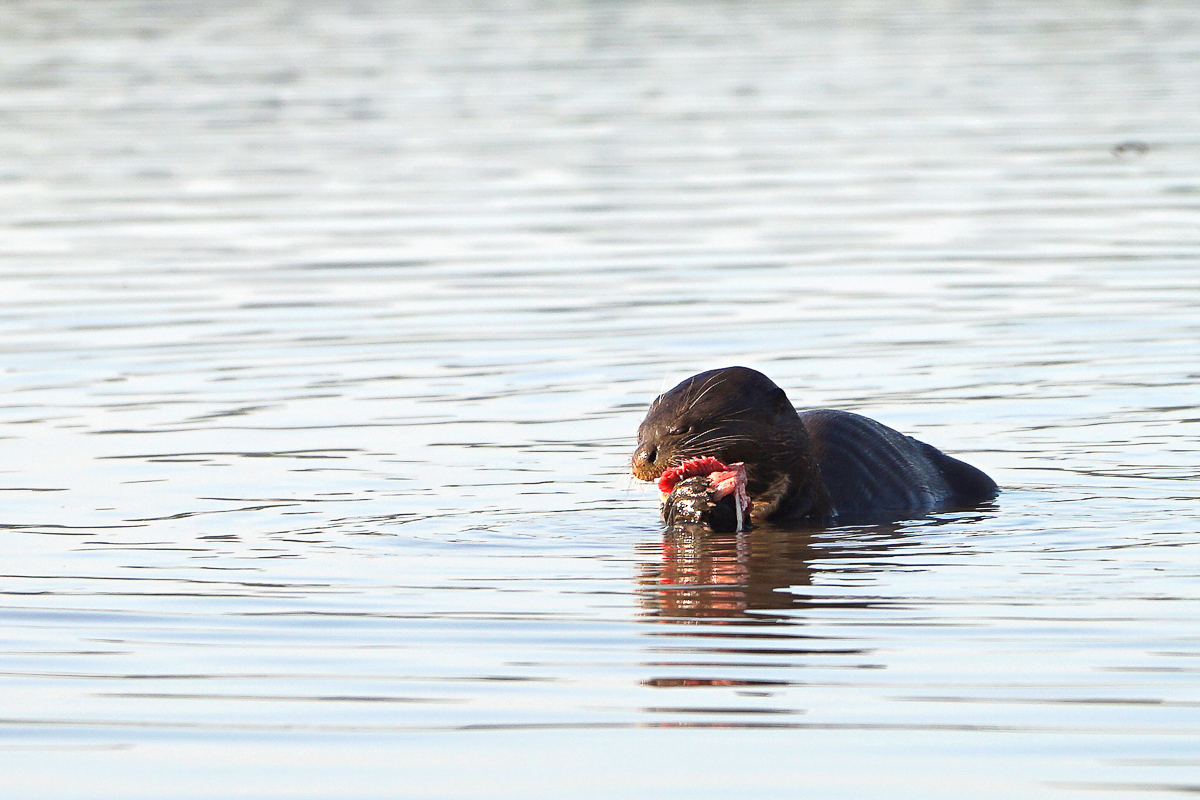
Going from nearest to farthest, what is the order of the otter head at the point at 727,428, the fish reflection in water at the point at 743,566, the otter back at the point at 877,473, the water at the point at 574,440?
1. the water at the point at 574,440
2. the fish reflection in water at the point at 743,566
3. the otter head at the point at 727,428
4. the otter back at the point at 877,473

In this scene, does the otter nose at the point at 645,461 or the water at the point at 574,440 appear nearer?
the water at the point at 574,440

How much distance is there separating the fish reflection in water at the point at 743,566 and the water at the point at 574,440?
0.04 m

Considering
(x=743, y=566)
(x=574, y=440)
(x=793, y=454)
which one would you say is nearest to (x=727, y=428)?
(x=793, y=454)

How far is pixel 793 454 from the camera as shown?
9.19 meters

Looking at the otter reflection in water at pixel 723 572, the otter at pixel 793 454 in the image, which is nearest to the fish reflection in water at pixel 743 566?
the otter reflection in water at pixel 723 572

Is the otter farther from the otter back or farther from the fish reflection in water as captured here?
the fish reflection in water

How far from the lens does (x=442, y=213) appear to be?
19359 mm

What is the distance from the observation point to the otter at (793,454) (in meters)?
8.99

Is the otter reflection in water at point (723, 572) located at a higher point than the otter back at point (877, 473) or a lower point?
lower

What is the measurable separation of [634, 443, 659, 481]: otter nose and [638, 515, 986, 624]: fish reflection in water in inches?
9.8

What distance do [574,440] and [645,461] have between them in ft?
6.80

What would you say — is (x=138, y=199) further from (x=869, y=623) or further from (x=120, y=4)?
(x=120, y=4)

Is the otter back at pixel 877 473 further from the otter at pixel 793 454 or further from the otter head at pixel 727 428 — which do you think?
the otter head at pixel 727 428

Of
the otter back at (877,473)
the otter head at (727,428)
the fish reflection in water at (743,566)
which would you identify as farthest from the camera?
the otter back at (877,473)
